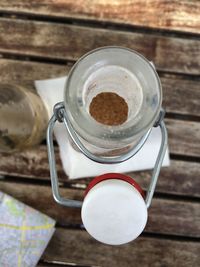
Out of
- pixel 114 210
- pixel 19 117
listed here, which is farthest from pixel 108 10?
pixel 114 210

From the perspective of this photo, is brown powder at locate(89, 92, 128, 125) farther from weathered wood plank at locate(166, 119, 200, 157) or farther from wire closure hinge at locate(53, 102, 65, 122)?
weathered wood plank at locate(166, 119, 200, 157)

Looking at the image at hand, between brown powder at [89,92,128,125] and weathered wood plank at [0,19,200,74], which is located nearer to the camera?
brown powder at [89,92,128,125]

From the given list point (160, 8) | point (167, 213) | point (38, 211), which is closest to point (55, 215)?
point (38, 211)

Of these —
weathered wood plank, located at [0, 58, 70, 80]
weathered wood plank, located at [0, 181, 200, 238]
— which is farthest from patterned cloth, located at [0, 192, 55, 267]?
weathered wood plank, located at [0, 58, 70, 80]

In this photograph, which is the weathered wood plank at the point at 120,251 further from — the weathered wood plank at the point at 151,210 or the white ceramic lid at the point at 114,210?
the white ceramic lid at the point at 114,210

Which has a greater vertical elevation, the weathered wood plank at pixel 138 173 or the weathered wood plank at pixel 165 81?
the weathered wood plank at pixel 165 81

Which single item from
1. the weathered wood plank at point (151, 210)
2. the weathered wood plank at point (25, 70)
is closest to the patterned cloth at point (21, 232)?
the weathered wood plank at point (151, 210)

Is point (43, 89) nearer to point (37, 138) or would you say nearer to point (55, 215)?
point (37, 138)
